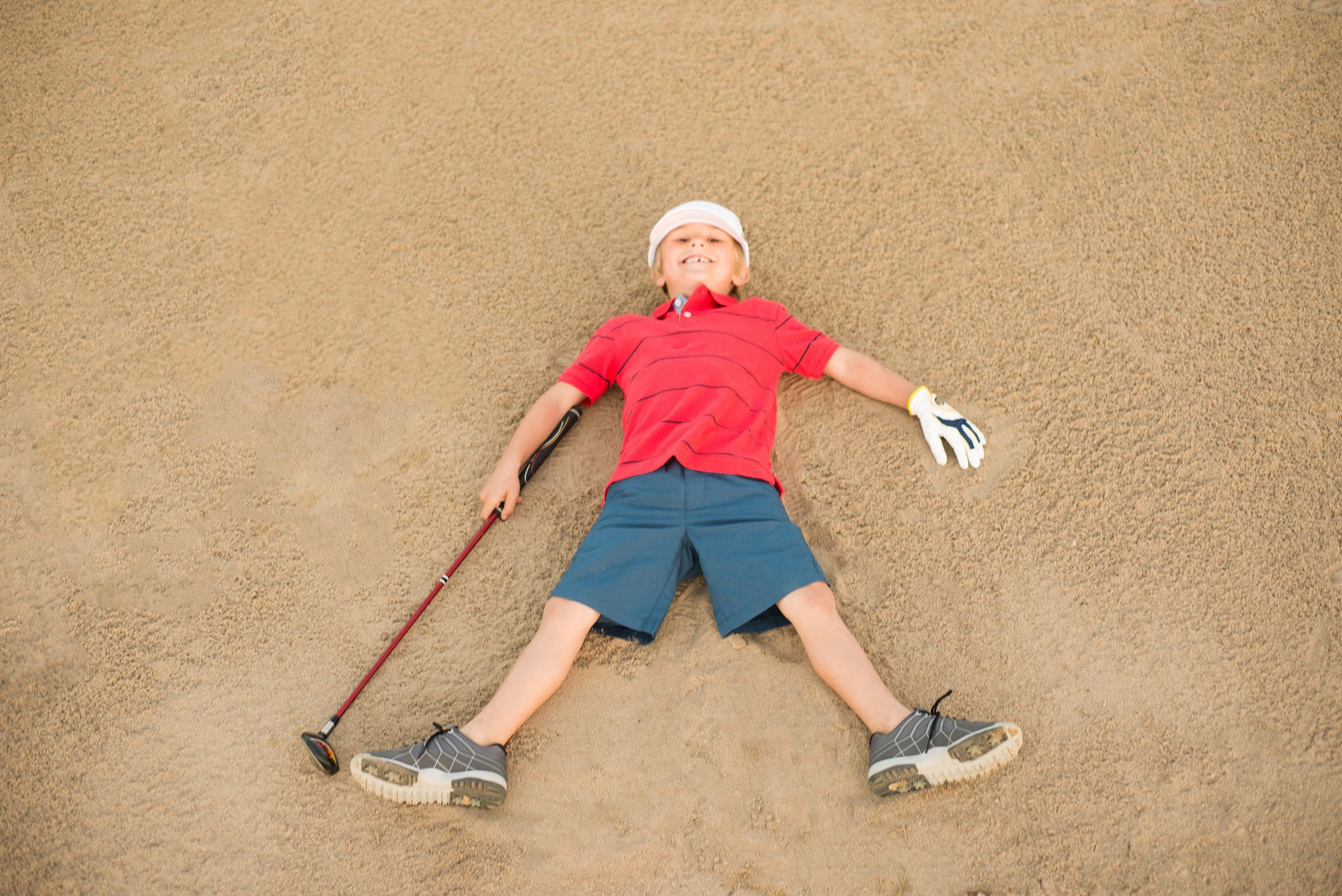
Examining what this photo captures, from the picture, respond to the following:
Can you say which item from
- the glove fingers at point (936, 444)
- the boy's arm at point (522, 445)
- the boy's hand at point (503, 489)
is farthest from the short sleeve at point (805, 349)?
the boy's hand at point (503, 489)

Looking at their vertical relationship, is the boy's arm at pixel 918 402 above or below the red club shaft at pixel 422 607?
below

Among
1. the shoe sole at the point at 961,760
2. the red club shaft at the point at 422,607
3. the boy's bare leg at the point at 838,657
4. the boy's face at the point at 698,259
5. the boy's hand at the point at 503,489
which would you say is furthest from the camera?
the boy's face at the point at 698,259

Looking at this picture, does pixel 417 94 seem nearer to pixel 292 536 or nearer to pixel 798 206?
pixel 798 206

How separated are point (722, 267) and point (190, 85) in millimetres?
1773

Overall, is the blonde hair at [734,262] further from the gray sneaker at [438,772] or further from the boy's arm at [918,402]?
the gray sneaker at [438,772]

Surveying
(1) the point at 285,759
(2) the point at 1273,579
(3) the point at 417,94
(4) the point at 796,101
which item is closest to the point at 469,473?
(1) the point at 285,759

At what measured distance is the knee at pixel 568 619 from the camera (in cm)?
180

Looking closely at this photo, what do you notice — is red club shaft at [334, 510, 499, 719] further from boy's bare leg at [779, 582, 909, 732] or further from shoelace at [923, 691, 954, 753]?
shoelace at [923, 691, 954, 753]

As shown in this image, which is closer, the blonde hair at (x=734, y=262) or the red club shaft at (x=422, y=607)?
the red club shaft at (x=422, y=607)

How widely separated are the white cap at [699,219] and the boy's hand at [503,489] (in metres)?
0.74

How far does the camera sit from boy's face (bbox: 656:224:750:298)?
7.25 feet

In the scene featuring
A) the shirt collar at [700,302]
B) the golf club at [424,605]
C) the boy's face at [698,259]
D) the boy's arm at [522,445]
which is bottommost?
the golf club at [424,605]

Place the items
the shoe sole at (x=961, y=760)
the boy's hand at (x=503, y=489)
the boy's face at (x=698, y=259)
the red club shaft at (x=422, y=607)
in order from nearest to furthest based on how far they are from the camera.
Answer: the shoe sole at (x=961, y=760), the red club shaft at (x=422, y=607), the boy's hand at (x=503, y=489), the boy's face at (x=698, y=259)

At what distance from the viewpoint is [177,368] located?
7.45 feet
